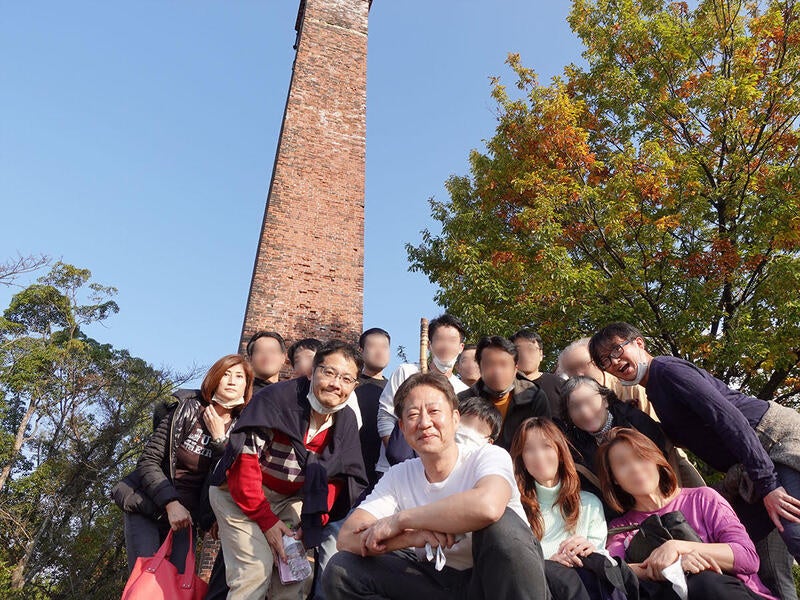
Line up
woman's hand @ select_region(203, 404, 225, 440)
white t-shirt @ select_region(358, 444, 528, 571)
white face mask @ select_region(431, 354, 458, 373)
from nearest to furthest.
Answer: white t-shirt @ select_region(358, 444, 528, 571)
woman's hand @ select_region(203, 404, 225, 440)
white face mask @ select_region(431, 354, 458, 373)

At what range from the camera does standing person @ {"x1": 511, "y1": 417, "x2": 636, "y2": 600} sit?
226 centimetres

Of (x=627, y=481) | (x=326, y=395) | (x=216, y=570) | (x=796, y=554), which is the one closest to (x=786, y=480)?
(x=796, y=554)

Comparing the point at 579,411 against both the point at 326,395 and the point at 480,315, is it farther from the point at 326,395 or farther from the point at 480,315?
the point at 480,315

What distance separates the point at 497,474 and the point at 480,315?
503 centimetres

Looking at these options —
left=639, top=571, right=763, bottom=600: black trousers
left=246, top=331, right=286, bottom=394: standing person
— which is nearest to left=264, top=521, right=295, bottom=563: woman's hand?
left=246, top=331, right=286, bottom=394: standing person

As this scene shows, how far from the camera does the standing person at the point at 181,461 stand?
326 cm

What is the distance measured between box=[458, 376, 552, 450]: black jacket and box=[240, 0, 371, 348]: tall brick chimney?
15.0 feet

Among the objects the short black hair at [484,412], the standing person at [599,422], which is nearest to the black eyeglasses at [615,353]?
the standing person at [599,422]

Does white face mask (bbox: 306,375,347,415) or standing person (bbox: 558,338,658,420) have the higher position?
standing person (bbox: 558,338,658,420)

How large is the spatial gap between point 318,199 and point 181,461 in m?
6.08

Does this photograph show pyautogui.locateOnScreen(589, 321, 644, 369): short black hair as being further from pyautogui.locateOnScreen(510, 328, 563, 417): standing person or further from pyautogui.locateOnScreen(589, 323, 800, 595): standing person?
pyautogui.locateOnScreen(510, 328, 563, 417): standing person

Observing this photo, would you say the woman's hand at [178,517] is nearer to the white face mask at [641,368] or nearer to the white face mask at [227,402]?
the white face mask at [227,402]

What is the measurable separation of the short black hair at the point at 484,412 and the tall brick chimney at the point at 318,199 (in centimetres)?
A: 489

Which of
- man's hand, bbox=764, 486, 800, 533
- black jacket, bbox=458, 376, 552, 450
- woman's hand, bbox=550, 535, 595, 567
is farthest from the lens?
black jacket, bbox=458, 376, 552, 450
